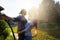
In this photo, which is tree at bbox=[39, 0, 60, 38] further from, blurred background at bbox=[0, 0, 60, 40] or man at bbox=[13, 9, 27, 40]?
man at bbox=[13, 9, 27, 40]

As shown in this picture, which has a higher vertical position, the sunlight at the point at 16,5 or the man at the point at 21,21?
the sunlight at the point at 16,5

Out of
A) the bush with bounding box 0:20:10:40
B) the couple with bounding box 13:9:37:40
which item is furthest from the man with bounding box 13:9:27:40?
the bush with bounding box 0:20:10:40

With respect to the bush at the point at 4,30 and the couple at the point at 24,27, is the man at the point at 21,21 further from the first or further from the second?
the bush at the point at 4,30

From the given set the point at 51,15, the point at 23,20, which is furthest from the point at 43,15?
the point at 23,20

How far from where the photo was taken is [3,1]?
62.1 inches

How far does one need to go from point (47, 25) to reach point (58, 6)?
21 centimetres

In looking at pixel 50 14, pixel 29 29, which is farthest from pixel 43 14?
pixel 29 29

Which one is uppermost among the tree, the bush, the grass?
the tree

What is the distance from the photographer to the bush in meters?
1.54

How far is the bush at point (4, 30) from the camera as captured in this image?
5.06ft

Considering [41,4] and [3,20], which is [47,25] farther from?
[3,20]

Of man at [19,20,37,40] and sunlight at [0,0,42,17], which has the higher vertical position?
sunlight at [0,0,42,17]

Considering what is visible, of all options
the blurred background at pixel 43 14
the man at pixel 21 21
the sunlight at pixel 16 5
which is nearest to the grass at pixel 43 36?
the blurred background at pixel 43 14

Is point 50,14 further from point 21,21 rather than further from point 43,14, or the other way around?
point 21,21
